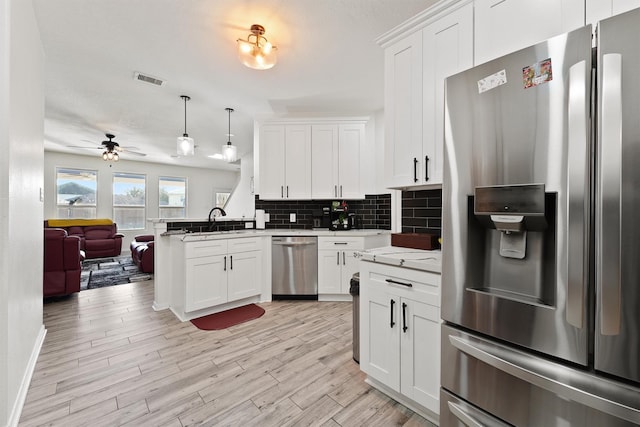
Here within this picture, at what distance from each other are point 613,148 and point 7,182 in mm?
2529

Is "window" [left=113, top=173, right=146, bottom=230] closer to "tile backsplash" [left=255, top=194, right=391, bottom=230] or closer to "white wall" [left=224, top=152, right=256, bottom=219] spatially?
"white wall" [left=224, top=152, right=256, bottom=219]

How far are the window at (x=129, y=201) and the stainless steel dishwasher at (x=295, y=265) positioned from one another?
20.7ft

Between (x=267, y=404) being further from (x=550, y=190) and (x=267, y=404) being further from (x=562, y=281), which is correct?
(x=550, y=190)

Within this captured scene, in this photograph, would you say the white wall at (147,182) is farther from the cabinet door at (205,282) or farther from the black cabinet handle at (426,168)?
the black cabinet handle at (426,168)

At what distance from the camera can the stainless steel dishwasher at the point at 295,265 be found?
11.3 feet

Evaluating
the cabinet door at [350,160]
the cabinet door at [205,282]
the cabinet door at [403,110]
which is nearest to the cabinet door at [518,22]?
the cabinet door at [403,110]

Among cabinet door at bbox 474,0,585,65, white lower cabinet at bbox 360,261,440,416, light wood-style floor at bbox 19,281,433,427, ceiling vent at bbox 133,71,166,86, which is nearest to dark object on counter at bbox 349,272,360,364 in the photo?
light wood-style floor at bbox 19,281,433,427

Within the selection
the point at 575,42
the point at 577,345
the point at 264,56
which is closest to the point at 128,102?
the point at 264,56

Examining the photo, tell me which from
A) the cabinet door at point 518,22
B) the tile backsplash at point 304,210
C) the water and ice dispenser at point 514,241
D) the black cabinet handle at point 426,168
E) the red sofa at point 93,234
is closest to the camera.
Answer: the water and ice dispenser at point 514,241

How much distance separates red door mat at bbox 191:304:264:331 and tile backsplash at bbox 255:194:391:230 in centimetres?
131

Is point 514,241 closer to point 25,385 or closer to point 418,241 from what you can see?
point 418,241

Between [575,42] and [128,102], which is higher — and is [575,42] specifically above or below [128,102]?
below

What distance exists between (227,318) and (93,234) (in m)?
5.79

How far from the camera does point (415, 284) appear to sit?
57.8 inches
